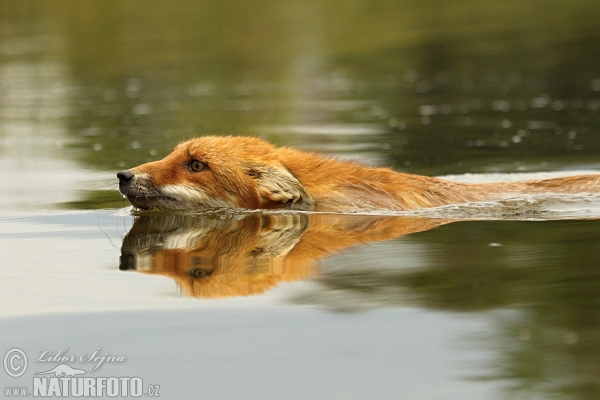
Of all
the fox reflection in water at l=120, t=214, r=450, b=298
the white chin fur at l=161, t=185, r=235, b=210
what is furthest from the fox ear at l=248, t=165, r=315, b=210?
the white chin fur at l=161, t=185, r=235, b=210

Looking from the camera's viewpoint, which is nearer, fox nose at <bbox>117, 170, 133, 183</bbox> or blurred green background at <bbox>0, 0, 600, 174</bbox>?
fox nose at <bbox>117, 170, 133, 183</bbox>

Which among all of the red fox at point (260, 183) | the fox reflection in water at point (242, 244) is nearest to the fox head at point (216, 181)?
the red fox at point (260, 183)

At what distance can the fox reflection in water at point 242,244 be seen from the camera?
743 centimetres

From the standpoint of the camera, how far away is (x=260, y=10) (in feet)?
140

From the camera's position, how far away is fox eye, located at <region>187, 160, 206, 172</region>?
1000 cm

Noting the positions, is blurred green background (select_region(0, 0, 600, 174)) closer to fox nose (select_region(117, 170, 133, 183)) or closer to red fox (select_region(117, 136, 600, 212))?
red fox (select_region(117, 136, 600, 212))

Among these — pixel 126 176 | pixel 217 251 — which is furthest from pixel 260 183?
pixel 217 251

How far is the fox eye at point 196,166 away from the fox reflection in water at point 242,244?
41 cm

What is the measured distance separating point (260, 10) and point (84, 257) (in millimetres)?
34921

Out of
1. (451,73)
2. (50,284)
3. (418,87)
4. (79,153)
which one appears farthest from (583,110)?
(50,284)

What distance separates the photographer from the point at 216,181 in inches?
393

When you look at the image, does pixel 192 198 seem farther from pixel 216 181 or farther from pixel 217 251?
pixel 217 251

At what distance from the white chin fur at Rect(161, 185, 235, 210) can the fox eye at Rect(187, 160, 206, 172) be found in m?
0.17

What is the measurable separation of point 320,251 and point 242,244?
0.68m
